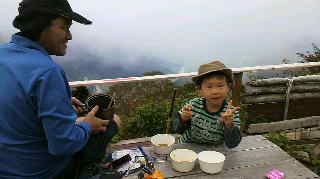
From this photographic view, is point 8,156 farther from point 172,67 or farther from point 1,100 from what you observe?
point 172,67

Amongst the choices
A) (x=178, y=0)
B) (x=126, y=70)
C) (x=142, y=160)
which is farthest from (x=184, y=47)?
(x=142, y=160)

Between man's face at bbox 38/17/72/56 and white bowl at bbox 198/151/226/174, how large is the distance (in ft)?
3.88

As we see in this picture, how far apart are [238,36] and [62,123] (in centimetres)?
5919

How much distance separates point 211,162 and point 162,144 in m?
0.48

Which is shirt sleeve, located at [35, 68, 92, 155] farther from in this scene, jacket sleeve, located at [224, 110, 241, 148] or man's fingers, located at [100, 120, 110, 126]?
jacket sleeve, located at [224, 110, 241, 148]

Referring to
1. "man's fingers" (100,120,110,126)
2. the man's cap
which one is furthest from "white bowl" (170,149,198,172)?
the man's cap

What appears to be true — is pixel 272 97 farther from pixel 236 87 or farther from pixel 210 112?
pixel 210 112

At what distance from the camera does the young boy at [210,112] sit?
111 inches

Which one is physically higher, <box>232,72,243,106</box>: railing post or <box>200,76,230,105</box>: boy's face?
<box>200,76,230,105</box>: boy's face

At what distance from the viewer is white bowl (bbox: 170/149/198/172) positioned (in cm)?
233

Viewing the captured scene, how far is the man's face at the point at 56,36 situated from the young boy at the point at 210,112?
1.15 meters

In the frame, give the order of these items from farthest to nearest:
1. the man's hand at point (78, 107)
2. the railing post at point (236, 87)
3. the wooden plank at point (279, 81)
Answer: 1. the wooden plank at point (279, 81)
2. the railing post at point (236, 87)
3. the man's hand at point (78, 107)

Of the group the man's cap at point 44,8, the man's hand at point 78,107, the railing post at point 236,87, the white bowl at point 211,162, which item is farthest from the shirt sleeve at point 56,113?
the railing post at point 236,87

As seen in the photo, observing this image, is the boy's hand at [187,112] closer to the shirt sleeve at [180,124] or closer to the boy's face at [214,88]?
the shirt sleeve at [180,124]
